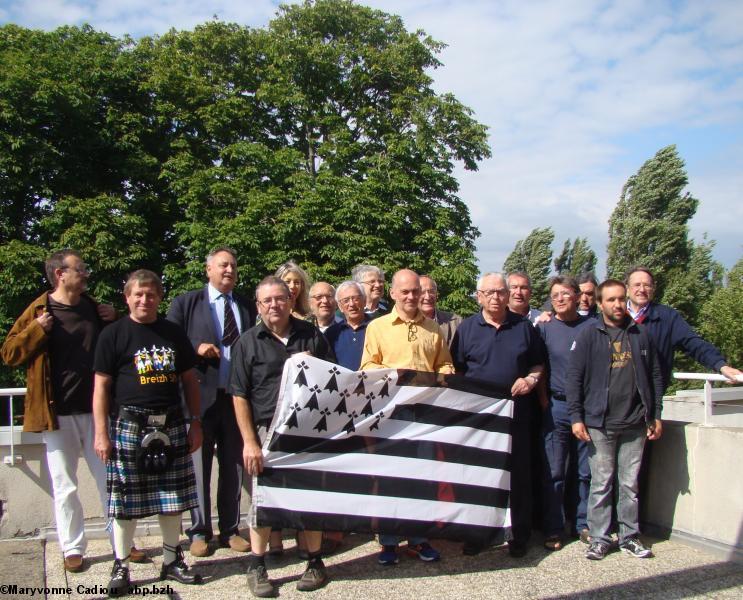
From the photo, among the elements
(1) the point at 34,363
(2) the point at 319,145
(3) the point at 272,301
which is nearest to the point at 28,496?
(1) the point at 34,363

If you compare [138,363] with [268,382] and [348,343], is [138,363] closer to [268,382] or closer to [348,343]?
[268,382]

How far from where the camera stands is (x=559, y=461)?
498 centimetres

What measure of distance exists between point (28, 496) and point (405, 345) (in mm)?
2998

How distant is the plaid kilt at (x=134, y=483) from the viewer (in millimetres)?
4051

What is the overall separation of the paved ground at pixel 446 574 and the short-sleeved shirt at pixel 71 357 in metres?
1.08

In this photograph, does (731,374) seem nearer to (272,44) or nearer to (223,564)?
(223,564)

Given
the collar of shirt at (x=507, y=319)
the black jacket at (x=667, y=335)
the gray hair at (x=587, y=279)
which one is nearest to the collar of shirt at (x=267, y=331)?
the collar of shirt at (x=507, y=319)

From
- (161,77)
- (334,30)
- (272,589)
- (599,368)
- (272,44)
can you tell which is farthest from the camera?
(334,30)

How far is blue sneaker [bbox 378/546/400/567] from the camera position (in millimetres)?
4500

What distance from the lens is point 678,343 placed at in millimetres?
4883

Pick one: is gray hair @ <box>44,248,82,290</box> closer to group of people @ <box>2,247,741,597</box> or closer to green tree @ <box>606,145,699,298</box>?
group of people @ <box>2,247,741,597</box>

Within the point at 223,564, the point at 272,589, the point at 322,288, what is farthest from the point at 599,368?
the point at 223,564

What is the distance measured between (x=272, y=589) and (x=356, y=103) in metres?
24.6

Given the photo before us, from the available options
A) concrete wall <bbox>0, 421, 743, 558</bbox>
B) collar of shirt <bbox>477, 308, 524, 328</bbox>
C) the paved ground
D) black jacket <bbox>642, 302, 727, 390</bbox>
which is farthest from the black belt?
black jacket <bbox>642, 302, 727, 390</bbox>
